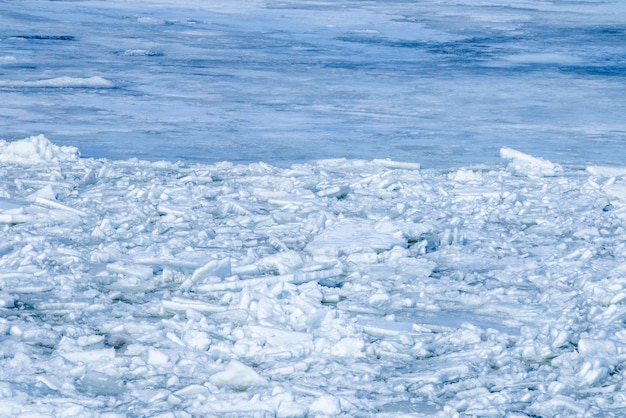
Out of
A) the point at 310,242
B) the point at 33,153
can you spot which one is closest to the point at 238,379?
the point at 310,242

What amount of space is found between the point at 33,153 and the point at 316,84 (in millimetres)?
4059

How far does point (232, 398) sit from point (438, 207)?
265cm

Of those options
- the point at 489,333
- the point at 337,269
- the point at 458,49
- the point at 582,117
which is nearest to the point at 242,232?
the point at 337,269

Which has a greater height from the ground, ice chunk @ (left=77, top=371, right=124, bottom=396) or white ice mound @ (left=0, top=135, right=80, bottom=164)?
white ice mound @ (left=0, top=135, right=80, bottom=164)

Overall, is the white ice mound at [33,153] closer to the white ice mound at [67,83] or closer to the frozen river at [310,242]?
the frozen river at [310,242]

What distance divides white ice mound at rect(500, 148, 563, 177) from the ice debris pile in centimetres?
19

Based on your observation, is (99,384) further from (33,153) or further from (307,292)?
(33,153)

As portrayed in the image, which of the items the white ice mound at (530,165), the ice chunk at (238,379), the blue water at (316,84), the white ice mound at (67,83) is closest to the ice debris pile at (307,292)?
the ice chunk at (238,379)

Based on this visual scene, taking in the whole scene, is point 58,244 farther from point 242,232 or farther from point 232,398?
point 232,398

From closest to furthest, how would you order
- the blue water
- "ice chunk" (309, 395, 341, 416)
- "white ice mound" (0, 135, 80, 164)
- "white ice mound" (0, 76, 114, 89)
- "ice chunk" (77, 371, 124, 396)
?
1. "ice chunk" (309, 395, 341, 416)
2. "ice chunk" (77, 371, 124, 396)
3. "white ice mound" (0, 135, 80, 164)
4. the blue water
5. "white ice mound" (0, 76, 114, 89)

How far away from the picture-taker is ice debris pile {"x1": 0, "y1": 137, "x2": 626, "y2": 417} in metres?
3.46

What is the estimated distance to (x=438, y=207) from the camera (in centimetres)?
579

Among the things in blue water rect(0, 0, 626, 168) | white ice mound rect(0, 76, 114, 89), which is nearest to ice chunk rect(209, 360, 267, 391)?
blue water rect(0, 0, 626, 168)

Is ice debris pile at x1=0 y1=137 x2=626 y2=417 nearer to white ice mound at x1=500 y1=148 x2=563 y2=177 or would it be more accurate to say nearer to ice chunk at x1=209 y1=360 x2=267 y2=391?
ice chunk at x1=209 y1=360 x2=267 y2=391
